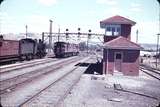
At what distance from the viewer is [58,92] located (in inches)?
669

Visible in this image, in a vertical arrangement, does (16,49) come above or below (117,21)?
below

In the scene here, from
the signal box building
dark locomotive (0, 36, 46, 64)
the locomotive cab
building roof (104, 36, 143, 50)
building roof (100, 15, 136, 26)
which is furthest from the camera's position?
the locomotive cab

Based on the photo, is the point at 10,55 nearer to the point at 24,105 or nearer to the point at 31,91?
the point at 31,91

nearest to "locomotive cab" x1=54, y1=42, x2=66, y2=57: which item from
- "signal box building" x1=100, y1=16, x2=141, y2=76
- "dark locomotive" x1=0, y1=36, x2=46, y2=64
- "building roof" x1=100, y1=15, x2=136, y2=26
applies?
"dark locomotive" x1=0, y1=36, x2=46, y2=64

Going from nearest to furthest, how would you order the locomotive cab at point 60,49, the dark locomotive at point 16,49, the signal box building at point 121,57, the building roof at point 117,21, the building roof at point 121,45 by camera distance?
1. the building roof at point 121,45
2. the signal box building at point 121,57
3. the dark locomotive at point 16,49
4. the building roof at point 117,21
5. the locomotive cab at point 60,49

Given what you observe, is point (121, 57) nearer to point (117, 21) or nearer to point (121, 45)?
point (121, 45)

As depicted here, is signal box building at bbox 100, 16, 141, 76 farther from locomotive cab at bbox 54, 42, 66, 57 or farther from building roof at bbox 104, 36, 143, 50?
locomotive cab at bbox 54, 42, 66, 57

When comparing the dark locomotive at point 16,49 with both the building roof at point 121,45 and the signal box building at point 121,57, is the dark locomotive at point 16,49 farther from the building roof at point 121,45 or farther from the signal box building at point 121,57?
the building roof at point 121,45

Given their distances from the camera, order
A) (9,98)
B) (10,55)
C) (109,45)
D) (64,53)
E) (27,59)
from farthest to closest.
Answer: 1. (64,53)
2. (27,59)
3. (10,55)
4. (109,45)
5. (9,98)

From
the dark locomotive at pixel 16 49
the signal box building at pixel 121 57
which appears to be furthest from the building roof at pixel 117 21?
the dark locomotive at pixel 16 49

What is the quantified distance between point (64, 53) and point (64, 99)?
43980 mm

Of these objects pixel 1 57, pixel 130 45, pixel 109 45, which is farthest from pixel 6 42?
pixel 130 45

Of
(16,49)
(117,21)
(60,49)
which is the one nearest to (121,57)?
(117,21)

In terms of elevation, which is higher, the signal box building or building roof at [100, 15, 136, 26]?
building roof at [100, 15, 136, 26]
